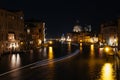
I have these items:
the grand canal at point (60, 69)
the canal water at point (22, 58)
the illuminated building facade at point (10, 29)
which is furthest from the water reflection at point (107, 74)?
the illuminated building facade at point (10, 29)

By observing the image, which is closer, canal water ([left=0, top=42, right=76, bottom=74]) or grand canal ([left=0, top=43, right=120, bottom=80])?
grand canal ([left=0, top=43, right=120, bottom=80])

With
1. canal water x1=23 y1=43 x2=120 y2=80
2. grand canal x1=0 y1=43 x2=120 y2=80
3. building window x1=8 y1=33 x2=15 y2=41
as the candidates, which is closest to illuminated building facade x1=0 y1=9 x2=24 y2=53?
building window x1=8 y1=33 x2=15 y2=41

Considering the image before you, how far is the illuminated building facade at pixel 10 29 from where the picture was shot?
79.1m

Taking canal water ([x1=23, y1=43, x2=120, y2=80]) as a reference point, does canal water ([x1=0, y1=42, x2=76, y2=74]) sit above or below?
above

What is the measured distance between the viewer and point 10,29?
3408 inches

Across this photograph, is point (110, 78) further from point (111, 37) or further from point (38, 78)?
point (111, 37)

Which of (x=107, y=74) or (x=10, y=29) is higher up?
(x=10, y=29)

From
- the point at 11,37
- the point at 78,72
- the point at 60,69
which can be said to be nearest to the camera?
the point at 78,72

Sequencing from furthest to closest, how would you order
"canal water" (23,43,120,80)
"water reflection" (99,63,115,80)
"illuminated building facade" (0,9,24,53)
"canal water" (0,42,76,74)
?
"illuminated building facade" (0,9,24,53) < "canal water" (0,42,76,74) < "canal water" (23,43,120,80) < "water reflection" (99,63,115,80)

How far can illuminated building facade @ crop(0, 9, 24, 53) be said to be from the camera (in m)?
79.1

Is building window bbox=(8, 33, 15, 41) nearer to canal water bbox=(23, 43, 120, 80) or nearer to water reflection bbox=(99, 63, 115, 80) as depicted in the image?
canal water bbox=(23, 43, 120, 80)

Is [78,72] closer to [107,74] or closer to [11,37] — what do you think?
[107,74]

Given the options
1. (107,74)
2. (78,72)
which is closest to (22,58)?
(78,72)

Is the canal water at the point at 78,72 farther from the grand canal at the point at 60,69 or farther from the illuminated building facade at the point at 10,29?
the illuminated building facade at the point at 10,29
